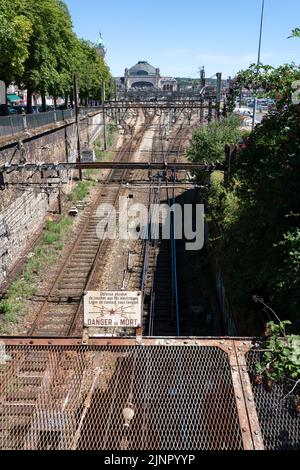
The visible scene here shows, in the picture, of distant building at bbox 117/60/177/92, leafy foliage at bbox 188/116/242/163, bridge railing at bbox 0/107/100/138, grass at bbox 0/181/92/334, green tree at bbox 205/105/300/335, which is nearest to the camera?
green tree at bbox 205/105/300/335

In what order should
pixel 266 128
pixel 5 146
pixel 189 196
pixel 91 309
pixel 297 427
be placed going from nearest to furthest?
1. pixel 297 427
2. pixel 91 309
3. pixel 266 128
4. pixel 5 146
5. pixel 189 196

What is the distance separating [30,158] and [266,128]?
12119 millimetres

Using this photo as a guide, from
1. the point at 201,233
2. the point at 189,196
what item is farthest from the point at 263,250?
the point at 189,196

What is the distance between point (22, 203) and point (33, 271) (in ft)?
10.7

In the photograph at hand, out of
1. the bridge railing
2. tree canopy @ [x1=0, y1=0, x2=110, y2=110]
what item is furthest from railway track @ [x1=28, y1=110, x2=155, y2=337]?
tree canopy @ [x1=0, y1=0, x2=110, y2=110]

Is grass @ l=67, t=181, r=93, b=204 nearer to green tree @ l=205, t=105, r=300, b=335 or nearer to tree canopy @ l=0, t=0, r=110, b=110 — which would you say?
tree canopy @ l=0, t=0, r=110, b=110

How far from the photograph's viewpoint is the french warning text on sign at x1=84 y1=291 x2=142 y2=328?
4.84 meters

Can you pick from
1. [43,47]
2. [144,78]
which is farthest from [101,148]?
[144,78]

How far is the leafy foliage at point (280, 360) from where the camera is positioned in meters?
4.07

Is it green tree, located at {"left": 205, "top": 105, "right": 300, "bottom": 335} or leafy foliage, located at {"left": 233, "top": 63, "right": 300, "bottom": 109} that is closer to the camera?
green tree, located at {"left": 205, "top": 105, "right": 300, "bottom": 335}

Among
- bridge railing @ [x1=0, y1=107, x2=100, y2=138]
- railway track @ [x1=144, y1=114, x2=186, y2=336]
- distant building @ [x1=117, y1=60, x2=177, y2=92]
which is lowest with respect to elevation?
railway track @ [x1=144, y1=114, x2=186, y2=336]

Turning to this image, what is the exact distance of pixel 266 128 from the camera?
9391mm

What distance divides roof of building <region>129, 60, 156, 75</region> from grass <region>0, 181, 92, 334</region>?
112 metres

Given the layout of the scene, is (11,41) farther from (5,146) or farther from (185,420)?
(185,420)
